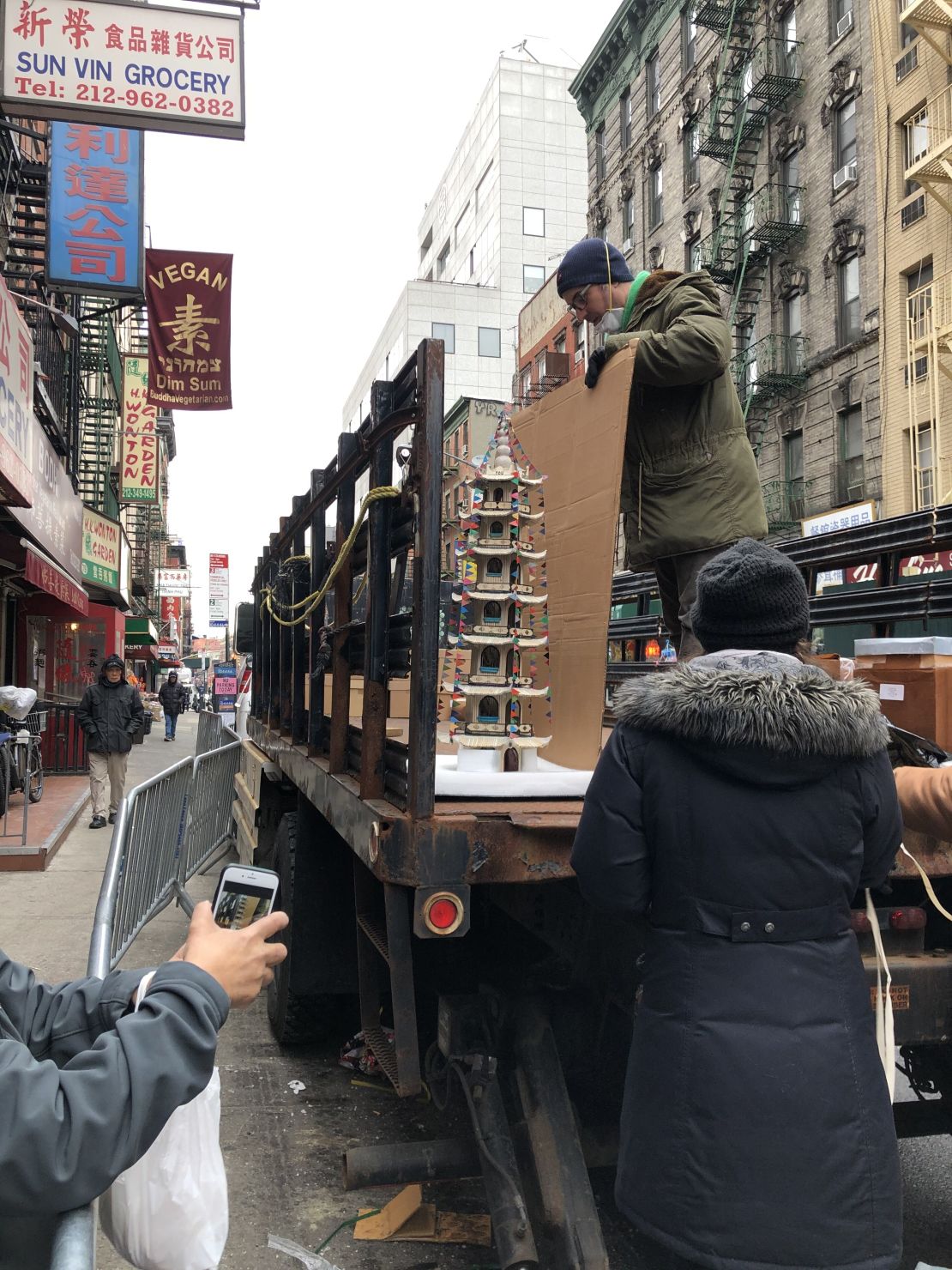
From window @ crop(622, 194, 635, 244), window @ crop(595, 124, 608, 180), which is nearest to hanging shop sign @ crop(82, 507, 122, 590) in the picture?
window @ crop(622, 194, 635, 244)

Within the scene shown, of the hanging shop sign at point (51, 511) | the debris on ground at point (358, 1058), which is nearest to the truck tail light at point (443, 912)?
the debris on ground at point (358, 1058)

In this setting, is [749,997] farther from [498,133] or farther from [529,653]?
[498,133]

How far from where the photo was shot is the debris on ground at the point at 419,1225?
3.50m

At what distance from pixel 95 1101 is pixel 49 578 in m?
12.0

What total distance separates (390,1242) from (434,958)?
41.5 inches

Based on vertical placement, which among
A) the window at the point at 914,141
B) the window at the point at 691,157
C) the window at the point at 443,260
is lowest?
the window at the point at 914,141

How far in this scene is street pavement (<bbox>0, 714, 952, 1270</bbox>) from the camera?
11.3 feet

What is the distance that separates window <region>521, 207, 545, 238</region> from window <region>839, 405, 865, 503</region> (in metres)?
35.1

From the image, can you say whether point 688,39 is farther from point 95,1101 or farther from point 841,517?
point 95,1101

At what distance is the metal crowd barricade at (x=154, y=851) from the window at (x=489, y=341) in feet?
161

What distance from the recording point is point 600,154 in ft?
117

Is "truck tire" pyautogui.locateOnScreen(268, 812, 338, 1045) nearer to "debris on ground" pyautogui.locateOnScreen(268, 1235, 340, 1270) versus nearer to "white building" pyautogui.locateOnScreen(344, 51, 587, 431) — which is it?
"debris on ground" pyautogui.locateOnScreen(268, 1235, 340, 1270)

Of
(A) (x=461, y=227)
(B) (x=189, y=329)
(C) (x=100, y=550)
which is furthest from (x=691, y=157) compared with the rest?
(A) (x=461, y=227)

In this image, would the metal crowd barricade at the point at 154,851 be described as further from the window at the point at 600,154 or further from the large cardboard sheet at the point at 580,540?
the window at the point at 600,154
